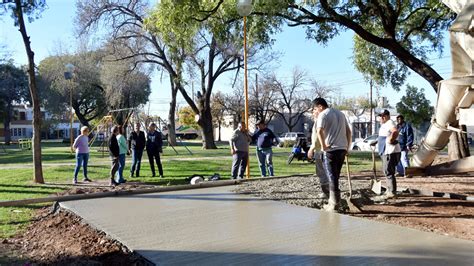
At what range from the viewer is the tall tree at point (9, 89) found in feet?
196

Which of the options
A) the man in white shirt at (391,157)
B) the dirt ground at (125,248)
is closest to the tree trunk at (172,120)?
the dirt ground at (125,248)

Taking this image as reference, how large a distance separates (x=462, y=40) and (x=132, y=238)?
544cm

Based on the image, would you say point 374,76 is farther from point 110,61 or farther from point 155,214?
point 110,61

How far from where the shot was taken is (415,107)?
3956 cm

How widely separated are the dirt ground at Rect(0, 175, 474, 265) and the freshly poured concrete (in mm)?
224

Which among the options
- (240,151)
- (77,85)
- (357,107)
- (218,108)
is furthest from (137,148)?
(357,107)

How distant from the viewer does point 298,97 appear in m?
62.5

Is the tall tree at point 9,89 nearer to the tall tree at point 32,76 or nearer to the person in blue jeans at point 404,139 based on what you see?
the tall tree at point 32,76

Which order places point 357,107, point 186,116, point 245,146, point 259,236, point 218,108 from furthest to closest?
point 186,116
point 357,107
point 218,108
point 245,146
point 259,236

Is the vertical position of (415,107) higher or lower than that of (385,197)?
higher

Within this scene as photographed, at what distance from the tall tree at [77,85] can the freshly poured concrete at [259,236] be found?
40443mm

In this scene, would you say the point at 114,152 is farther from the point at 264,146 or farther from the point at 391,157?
the point at 391,157

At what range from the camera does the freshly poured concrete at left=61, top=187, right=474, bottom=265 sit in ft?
15.6

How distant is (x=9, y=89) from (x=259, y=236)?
64935 mm
